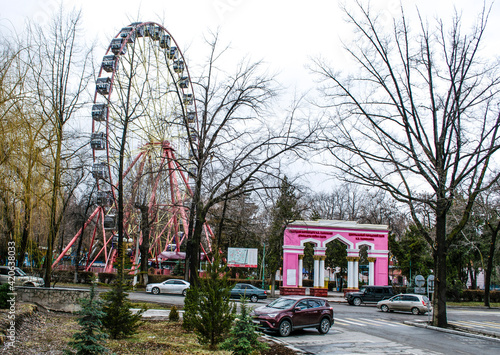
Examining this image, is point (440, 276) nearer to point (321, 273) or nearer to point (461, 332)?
point (461, 332)

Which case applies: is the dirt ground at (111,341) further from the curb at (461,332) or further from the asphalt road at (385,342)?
the curb at (461,332)

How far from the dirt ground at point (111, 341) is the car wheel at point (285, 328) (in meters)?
2.50

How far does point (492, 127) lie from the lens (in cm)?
1945

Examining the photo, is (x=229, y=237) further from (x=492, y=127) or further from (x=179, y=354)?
(x=179, y=354)

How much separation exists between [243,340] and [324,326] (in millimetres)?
8906

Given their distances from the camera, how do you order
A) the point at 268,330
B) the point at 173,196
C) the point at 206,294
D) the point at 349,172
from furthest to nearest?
the point at 173,196
the point at 349,172
the point at 268,330
the point at 206,294

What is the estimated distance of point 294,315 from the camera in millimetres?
16422

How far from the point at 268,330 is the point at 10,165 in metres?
10.2

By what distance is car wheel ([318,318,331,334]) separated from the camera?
676 inches

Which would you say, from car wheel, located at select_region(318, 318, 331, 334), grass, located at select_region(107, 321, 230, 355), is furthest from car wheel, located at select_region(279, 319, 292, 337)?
grass, located at select_region(107, 321, 230, 355)

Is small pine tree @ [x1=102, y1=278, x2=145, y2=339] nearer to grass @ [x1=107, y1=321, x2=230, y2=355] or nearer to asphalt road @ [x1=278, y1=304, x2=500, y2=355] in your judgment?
grass @ [x1=107, y1=321, x2=230, y2=355]

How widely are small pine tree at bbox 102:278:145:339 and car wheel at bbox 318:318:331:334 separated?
825 centimetres

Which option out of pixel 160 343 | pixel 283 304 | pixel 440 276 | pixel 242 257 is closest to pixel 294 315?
pixel 283 304

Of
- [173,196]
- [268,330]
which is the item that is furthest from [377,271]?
[268,330]
